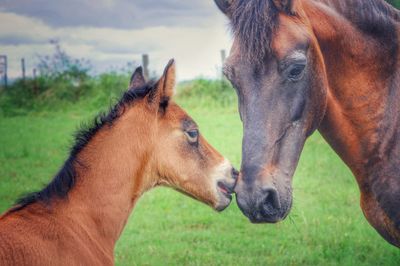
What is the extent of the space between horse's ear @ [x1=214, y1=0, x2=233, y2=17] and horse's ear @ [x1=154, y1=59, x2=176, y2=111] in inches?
20.9

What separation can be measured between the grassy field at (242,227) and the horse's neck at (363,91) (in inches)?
29.5

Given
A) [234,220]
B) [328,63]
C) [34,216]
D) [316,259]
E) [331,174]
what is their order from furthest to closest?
[331,174]
[234,220]
[316,259]
[328,63]
[34,216]

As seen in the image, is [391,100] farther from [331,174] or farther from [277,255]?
[331,174]

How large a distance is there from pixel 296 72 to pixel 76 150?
1.63m

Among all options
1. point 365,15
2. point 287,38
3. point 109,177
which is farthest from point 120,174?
point 365,15

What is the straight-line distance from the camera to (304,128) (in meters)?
3.93

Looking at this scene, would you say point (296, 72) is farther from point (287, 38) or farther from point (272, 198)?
point (272, 198)

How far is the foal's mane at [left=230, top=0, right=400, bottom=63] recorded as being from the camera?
12.3 ft

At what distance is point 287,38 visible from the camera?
3.75 metres

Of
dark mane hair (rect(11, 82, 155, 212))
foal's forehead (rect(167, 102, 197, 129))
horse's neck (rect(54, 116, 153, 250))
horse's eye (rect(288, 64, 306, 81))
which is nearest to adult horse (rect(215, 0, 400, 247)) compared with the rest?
horse's eye (rect(288, 64, 306, 81))

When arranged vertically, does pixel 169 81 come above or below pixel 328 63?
below

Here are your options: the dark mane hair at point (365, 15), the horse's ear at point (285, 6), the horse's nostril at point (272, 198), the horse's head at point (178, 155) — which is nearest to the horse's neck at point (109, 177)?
the horse's head at point (178, 155)

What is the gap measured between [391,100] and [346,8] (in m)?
0.73

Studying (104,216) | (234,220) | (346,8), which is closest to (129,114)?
(104,216)
